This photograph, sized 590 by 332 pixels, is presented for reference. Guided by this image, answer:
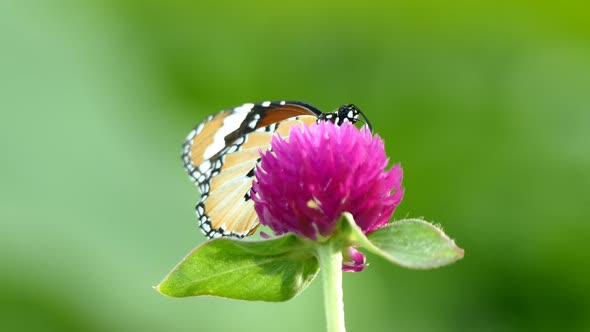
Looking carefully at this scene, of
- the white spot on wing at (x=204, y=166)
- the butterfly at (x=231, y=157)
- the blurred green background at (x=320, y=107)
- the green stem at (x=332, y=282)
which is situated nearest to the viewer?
the green stem at (x=332, y=282)

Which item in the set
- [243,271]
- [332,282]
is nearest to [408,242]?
[332,282]

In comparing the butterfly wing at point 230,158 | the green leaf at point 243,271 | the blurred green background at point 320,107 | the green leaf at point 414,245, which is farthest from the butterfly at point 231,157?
the blurred green background at point 320,107

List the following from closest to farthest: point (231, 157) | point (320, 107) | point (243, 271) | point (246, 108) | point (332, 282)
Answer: point (332, 282) < point (243, 271) < point (246, 108) < point (231, 157) < point (320, 107)

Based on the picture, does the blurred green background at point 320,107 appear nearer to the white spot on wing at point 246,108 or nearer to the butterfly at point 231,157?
the butterfly at point 231,157

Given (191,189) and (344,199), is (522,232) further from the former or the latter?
(344,199)

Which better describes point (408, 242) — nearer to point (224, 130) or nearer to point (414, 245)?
point (414, 245)

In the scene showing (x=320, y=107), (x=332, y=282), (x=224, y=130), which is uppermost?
(x=224, y=130)

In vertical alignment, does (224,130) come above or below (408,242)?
above
